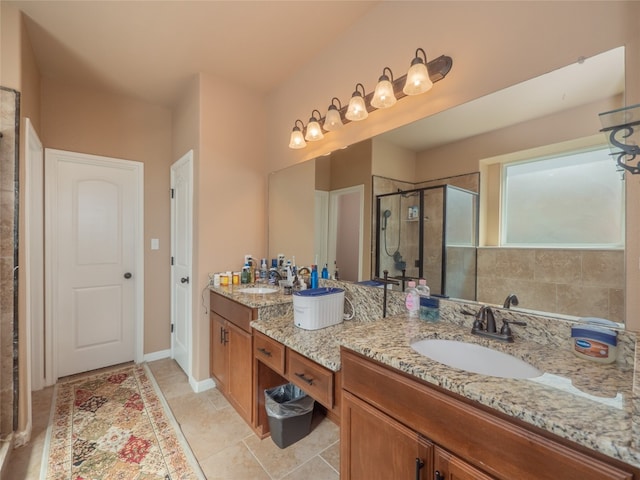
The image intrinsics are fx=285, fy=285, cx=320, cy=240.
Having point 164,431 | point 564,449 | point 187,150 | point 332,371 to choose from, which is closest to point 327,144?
point 187,150

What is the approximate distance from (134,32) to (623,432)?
2942 millimetres

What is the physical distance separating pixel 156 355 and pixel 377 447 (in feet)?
9.15

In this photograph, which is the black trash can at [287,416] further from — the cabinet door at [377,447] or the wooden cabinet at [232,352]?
the cabinet door at [377,447]

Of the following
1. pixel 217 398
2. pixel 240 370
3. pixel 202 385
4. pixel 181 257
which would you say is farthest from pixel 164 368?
pixel 240 370

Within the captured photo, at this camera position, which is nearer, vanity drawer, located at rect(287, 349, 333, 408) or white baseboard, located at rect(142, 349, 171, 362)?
vanity drawer, located at rect(287, 349, 333, 408)

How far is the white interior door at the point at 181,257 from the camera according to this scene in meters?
2.55

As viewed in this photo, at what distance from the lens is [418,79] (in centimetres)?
138

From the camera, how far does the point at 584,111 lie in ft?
3.51

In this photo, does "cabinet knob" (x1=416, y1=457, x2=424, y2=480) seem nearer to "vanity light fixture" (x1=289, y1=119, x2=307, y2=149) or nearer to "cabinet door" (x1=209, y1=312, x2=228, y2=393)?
"cabinet door" (x1=209, y1=312, x2=228, y2=393)

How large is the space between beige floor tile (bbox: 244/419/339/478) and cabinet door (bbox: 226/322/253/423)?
7.6 inches

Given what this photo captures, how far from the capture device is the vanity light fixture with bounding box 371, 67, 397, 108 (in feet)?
4.97

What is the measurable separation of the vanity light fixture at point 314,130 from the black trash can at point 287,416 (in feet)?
5.81

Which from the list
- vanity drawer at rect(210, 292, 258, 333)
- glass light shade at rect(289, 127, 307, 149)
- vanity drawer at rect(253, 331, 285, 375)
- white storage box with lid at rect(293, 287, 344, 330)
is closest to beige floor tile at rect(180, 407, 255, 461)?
vanity drawer at rect(253, 331, 285, 375)

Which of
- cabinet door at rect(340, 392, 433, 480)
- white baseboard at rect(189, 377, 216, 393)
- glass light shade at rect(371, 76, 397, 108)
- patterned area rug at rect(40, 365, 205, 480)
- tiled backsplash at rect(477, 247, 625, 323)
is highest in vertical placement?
glass light shade at rect(371, 76, 397, 108)
